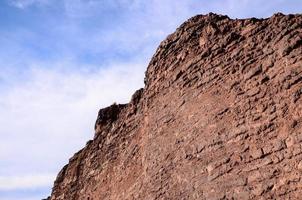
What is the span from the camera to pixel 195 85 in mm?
12703

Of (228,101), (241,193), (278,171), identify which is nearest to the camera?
(278,171)

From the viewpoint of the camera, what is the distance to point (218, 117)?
1148 cm

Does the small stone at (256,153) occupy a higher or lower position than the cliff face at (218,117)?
lower

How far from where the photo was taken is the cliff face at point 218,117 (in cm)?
987

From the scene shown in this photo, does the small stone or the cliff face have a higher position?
the cliff face

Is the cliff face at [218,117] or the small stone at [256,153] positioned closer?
the cliff face at [218,117]

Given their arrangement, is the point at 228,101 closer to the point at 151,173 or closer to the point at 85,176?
the point at 151,173

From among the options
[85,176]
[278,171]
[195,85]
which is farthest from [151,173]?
[85,176]

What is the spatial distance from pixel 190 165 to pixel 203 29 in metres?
3.78

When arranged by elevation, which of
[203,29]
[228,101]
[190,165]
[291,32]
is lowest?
[190,165]

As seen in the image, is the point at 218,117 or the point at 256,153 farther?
the point at 218,117

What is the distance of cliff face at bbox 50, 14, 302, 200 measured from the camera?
9.87 meters

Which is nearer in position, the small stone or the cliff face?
the cliff face

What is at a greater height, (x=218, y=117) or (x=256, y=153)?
(x=218, y=117)
